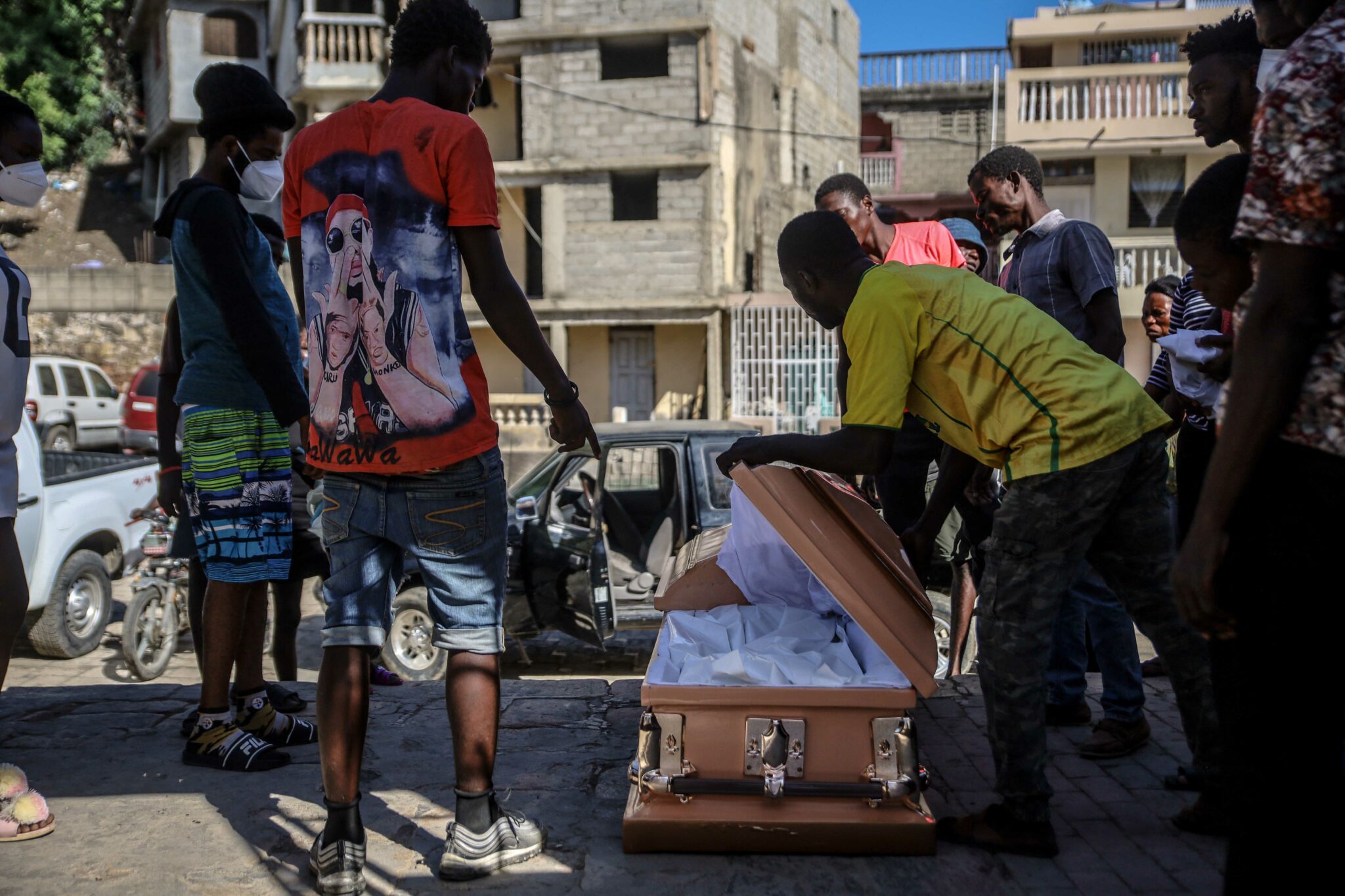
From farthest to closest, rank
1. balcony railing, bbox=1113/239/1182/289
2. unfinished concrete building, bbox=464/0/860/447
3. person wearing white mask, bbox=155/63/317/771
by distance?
unfinished concrete building, bbox=464/0/860/447, balcony railing, bbox=1113/239/1182/289, person wearing white mask, bbox=155/63/317/771

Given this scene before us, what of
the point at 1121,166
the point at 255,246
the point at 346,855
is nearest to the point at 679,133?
the point at 1121,166

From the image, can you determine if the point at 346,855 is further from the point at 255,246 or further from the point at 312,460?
the point at 255,246

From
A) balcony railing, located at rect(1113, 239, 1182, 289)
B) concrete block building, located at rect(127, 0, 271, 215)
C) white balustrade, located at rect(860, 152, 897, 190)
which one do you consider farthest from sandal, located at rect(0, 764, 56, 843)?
white balustrade, located at rect(860, 152, 897, 190)

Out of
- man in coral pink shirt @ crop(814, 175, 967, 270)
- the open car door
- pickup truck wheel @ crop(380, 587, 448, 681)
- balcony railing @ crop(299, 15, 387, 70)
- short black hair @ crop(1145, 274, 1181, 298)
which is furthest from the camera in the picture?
balcony railing @ crop(299, 15, 387, 70)

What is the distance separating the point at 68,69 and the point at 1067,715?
32.5 m

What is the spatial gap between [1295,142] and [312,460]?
7.36ft

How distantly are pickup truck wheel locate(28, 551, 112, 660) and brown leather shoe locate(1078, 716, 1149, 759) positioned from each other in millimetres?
6245

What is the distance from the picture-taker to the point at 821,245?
306cm

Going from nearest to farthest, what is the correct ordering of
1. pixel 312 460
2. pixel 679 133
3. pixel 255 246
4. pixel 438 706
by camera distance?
1. pixel 312 460
2. pixel 255 246
3. pixel 438 706
4. pixel 679 133

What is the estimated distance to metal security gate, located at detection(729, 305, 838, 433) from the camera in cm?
1880

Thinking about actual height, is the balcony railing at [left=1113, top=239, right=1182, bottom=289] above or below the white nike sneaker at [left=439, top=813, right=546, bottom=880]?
above

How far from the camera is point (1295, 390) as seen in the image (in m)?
1.75

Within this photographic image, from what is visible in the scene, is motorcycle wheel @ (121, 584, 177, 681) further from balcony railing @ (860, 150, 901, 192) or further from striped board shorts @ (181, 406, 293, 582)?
balcony railing @ (860, 150, 901, 192)

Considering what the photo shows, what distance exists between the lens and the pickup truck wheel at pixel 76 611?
23.0ft
